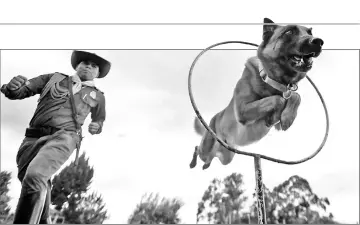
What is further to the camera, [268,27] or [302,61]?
[268,27]

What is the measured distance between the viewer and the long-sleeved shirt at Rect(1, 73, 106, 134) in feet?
6.91

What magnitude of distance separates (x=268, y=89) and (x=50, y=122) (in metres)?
1.55

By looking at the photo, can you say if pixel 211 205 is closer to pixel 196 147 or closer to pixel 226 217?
pixel 226 217

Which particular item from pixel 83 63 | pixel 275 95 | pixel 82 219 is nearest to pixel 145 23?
pixel 83 63

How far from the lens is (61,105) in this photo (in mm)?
2158

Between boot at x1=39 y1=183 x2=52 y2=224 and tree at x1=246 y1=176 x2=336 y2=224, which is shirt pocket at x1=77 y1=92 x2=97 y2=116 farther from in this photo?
tree at x1=246 y1=176 x2=336 y2=224

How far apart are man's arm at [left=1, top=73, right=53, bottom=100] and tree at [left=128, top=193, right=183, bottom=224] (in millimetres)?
1209

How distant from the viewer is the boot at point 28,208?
173 centimetres

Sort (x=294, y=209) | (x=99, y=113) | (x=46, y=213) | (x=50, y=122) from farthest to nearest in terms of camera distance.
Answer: (x=294, y=209)
(x=99, y=113)
(x=50, y=122)
(x=46, y=213)

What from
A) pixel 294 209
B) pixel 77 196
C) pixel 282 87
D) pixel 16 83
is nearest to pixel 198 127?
pixel 282 87

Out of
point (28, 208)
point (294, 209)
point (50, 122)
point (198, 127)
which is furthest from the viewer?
point (294, 209)

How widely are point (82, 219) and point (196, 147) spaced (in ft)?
3.58

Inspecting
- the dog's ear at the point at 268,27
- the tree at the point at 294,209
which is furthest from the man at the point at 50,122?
the tree at the point at 294,209

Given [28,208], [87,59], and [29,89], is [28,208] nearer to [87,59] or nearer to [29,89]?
[29,89]
